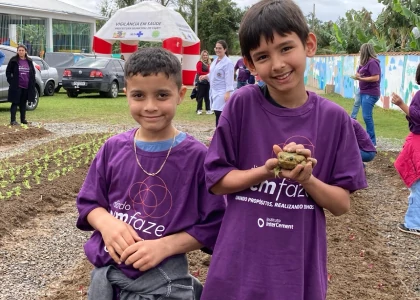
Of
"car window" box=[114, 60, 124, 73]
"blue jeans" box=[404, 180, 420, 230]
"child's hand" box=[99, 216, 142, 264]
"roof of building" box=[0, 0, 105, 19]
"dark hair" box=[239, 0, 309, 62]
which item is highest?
"roof of building" box=[0, 0, 105, 19]

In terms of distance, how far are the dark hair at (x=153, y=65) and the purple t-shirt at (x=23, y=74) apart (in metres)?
11.1

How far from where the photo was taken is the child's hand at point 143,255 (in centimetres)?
191

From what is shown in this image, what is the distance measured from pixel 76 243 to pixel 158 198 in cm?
325

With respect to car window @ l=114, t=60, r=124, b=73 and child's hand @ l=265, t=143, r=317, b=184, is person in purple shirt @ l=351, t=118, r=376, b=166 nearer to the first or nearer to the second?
child's hand @ l=265, t=143, r=317, b=184

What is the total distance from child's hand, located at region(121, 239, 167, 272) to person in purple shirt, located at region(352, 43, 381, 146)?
836cm

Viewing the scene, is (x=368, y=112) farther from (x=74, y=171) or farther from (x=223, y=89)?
(x=74, y=171)

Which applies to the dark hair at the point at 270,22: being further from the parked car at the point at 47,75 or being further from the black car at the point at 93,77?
the black car at the point at 93,77

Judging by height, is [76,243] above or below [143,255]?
below

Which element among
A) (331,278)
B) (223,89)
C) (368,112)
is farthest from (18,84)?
(331,278)

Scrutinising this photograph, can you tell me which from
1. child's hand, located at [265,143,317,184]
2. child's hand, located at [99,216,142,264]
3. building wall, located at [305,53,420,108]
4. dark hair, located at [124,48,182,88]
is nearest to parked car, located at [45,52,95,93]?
building wall, located at [305,53,420,108]

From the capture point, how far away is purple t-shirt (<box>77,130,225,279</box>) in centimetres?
202

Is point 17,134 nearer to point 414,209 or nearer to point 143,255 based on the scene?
point 414,209

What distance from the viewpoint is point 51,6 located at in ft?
120

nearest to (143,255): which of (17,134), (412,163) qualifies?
(412,163)
